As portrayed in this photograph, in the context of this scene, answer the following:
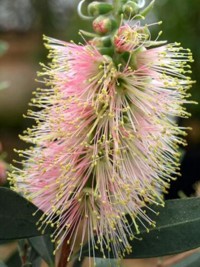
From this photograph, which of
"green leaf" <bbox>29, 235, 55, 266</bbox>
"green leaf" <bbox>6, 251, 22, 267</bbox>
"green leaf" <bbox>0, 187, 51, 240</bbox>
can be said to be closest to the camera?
"green leaf" <bbox>0, 187, 51, 240</bbox>

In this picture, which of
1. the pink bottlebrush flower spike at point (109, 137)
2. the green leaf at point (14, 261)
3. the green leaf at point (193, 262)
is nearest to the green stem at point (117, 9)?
the pink bottlebrush flower spike at point (109, 137)

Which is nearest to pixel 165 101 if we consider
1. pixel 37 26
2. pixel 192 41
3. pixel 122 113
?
pixel 122 113

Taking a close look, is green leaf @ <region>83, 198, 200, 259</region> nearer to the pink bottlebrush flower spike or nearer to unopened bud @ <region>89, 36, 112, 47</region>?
the pink bottlebrush flower spike

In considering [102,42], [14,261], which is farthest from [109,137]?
[14,261]

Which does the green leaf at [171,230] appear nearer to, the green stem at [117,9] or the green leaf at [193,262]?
the green leaf at [193,262]

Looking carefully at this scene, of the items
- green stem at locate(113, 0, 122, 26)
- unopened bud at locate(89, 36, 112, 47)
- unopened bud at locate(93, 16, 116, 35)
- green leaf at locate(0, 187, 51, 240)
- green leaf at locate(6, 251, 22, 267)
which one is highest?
green stem at locate(113, 0, 122, 26)

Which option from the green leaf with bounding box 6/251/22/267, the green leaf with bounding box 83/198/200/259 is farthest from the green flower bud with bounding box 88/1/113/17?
the green leaf with bounding box 6/251/22/267
